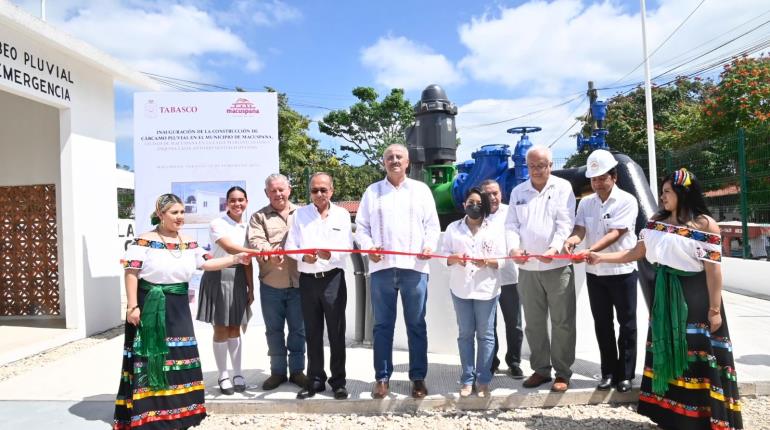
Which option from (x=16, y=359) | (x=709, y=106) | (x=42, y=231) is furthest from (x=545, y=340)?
(x=709, y=106)

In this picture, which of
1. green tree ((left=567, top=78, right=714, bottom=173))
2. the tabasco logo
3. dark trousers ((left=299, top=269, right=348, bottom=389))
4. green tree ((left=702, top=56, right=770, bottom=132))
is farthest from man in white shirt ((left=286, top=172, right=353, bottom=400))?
green tree ((left=567, top=78, right=714, bottom=173))

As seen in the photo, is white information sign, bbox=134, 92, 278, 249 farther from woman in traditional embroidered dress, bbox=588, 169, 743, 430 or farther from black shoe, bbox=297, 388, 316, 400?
woman in traditional embroidered dress, bbox=588, 169, 743, 430

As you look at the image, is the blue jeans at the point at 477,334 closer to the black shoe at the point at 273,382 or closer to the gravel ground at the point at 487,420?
the gravel ground at the point at 487,420

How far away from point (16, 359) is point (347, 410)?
4211mm

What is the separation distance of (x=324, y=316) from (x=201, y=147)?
3.53m

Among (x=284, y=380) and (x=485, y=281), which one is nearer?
(x=485, y=281)

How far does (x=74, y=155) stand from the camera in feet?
22.1

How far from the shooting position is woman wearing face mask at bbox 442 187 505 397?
3.67 metres

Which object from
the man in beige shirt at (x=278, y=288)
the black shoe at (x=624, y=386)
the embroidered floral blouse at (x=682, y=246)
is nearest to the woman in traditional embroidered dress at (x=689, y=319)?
the embroidered floral blouse at (x=682, y=246)

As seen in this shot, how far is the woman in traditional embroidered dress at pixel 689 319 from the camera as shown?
10.0 ft

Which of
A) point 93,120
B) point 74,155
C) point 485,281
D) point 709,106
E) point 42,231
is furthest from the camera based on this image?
point 709,106

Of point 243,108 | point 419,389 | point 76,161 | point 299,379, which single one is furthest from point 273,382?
point 76,161

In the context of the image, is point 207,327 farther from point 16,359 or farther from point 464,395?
point 464,395

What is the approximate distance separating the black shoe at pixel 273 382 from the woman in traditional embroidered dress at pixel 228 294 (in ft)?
0.55
